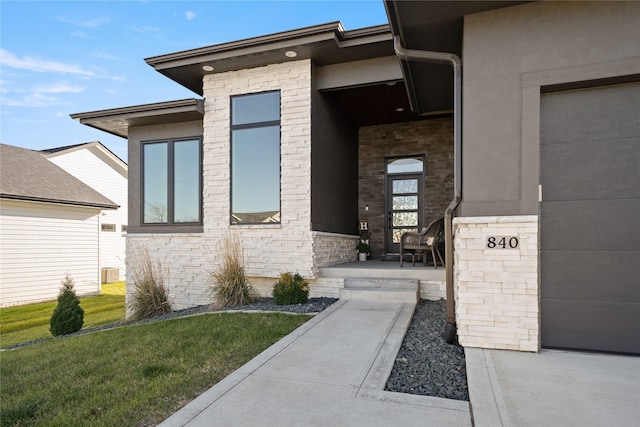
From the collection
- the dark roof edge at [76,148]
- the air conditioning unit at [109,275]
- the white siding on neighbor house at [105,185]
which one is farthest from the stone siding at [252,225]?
the dark roof edge at [76,148]

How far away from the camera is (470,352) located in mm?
3297

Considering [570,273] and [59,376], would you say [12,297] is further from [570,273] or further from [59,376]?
[570,273]

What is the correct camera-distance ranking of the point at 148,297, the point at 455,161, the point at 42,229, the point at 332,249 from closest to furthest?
the point at 455,161 → the point at 148,297 → the point at 332,249 → the point at 42,229

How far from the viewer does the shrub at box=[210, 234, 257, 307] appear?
229 inches

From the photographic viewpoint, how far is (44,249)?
11484 mm

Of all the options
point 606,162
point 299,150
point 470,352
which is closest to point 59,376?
point 470,352

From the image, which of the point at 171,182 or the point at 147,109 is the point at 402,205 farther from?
the point at 147,109

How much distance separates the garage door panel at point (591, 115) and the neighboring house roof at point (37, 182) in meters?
13.1

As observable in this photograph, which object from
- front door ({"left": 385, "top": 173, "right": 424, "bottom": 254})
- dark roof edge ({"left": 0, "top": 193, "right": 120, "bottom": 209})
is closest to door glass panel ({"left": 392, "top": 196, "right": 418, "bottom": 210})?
front door ({"left": 385, "top": 173, "right": 424, "bottom": 254})

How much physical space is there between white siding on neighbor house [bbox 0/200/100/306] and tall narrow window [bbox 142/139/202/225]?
6.04 m

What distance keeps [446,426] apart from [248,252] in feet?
15.9

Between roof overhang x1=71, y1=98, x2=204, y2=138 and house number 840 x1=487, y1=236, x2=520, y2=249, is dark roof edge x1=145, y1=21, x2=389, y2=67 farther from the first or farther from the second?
house number 840 x1=487, y1=236, x2=520, y2=249

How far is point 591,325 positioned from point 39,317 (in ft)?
37.4

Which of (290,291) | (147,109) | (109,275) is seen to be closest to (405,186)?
(290,291)
